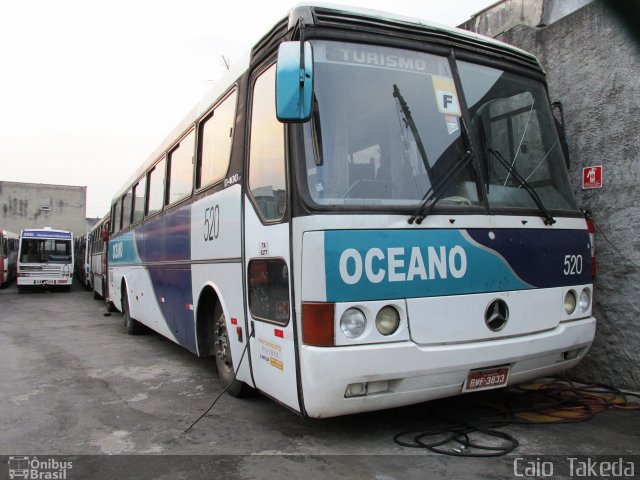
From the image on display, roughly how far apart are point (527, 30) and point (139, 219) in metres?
6.73

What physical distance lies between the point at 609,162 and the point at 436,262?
282cm

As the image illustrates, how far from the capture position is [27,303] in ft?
60.1

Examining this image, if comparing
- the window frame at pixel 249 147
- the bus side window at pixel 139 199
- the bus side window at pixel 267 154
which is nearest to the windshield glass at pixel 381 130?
the window frame at pixel 249 147

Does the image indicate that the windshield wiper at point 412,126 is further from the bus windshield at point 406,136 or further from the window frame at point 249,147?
the window frame at point 249,147

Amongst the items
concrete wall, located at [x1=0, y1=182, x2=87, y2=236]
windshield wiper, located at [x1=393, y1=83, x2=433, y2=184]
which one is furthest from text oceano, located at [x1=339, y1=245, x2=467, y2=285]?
concrete wall, located at [x1=0, y1=182, x2=87, y2=236]

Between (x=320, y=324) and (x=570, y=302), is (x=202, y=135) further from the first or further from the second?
(x=570, y=302)

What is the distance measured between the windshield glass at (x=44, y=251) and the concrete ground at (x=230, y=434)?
19.9 meters

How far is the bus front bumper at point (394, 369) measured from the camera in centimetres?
335

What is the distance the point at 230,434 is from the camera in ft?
13.8

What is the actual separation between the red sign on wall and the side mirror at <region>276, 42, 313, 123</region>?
11.4ft

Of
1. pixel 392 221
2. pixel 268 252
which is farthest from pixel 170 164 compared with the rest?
pixel 392 221

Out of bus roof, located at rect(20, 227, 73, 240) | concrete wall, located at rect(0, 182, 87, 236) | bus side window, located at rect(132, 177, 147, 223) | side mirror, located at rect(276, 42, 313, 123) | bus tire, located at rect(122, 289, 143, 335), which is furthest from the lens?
concrete wall, located at rect(0, 182, 87, 236)

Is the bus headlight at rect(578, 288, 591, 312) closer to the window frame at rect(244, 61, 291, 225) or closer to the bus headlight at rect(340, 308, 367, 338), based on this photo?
the bus headlight at rect(340, 308, 367, 338)

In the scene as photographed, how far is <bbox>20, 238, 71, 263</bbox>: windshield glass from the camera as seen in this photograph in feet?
79.2
